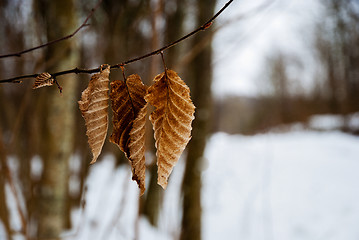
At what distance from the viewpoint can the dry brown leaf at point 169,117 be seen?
350 millimetres

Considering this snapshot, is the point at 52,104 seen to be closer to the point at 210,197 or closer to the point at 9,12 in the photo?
the point at 9,12

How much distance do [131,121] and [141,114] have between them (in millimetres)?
19

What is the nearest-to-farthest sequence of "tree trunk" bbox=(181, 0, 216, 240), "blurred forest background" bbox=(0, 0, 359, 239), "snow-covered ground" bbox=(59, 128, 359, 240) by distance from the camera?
"blurred forest background" bbox=(0, 0, 359, 239) < "tree trunk" bbox=(181, 0, 216, 240) < "snow-covered ground" bbox=(59, 128, 359, 240)

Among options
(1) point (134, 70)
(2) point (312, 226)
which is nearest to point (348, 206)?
(2) point (312, 226)

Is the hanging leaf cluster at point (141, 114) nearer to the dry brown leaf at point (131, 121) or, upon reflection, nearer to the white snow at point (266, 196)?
the dry brown leaf at point (131, 121)

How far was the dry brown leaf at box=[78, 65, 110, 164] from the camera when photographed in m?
0.35

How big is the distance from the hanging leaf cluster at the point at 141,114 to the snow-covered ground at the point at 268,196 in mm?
1365

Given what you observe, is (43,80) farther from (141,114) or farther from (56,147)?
(56,147)

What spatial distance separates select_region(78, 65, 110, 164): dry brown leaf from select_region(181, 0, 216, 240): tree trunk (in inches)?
88.7

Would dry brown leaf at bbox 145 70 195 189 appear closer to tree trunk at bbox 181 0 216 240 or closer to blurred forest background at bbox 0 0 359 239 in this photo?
blurred forest background at bbox 0 0 359 239

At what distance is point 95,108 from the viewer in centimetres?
35

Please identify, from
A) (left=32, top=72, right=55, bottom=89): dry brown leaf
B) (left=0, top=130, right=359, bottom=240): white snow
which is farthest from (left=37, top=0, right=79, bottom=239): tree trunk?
(left=32, top=72, right=55, bottom=89): dry brown leaf

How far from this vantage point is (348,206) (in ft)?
16.3

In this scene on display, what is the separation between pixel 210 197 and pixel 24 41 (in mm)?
4729
